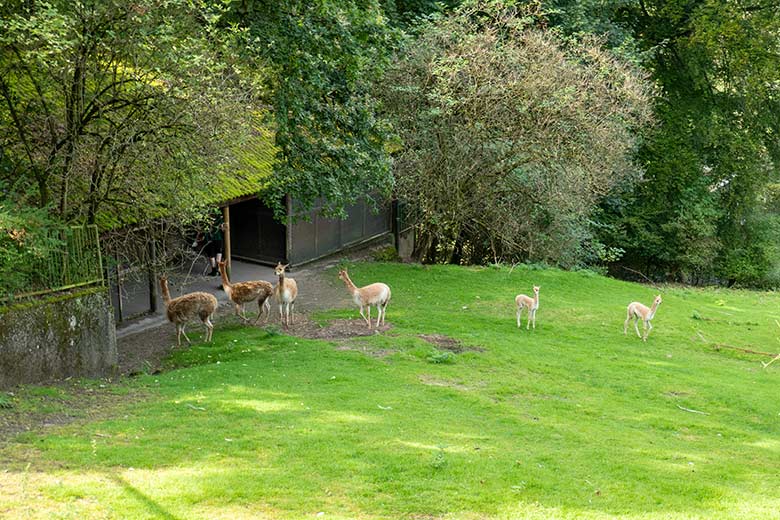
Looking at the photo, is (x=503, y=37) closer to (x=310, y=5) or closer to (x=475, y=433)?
(x=310, y=5)

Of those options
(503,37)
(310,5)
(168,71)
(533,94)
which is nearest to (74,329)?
(168,71)

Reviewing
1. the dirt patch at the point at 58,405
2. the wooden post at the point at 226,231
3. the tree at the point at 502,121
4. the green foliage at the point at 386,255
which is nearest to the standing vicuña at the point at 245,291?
the wooden post at the point at 226,231

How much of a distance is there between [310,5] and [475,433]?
13.1 metres

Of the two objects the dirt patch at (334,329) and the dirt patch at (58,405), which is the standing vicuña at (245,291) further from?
the dirt patch at (58,405)

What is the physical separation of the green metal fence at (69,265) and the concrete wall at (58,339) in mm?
248

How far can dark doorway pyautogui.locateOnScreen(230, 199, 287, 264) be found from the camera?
27734 mm

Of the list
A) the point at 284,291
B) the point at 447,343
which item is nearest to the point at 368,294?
the point at 284,291

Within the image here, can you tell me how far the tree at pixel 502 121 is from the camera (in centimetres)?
2388

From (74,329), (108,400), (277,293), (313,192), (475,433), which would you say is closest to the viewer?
(475,433)

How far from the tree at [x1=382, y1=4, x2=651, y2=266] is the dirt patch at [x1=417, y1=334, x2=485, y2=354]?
7.98 metres

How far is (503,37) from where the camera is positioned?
2517 cm

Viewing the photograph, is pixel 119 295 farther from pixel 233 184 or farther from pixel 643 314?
pixel 643 314

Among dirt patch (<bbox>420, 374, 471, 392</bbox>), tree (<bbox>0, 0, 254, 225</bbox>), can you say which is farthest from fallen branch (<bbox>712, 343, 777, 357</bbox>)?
tree (<bbox>0, 0, 254, 225</bbox>)

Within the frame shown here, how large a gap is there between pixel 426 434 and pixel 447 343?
7.16 m
